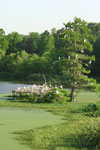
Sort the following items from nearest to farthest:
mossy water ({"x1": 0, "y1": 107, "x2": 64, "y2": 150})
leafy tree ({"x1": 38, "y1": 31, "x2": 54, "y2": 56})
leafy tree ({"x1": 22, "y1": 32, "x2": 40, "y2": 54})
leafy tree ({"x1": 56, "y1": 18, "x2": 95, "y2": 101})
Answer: mossy water ({"x1": 0, "y1": 107, "x2": 64, "y2": 150}), leafy tree ({"x1": 56, "y1": 18, "x2": 95, "y2": 101}), leafy tree ({"x1": 38, "y1": 31, "x2": 54, "y2": 56}), leafy tree ({"x1": 22, "y1": 32, "x2": 40, "y2": 54})

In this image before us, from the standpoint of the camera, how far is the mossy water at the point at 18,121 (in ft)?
26.7

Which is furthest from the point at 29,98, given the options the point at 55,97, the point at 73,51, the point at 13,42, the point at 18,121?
the point at 13,42

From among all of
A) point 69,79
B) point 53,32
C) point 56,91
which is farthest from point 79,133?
point 53,32

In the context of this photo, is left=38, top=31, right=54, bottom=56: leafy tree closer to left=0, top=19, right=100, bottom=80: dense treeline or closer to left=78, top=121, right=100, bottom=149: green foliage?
left=0, top=19, right=100, bottom=80: dense treeline

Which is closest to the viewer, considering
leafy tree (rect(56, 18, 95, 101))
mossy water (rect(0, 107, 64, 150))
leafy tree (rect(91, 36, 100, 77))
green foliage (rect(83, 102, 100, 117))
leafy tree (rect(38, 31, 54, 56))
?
mossy water (rect(0, 107, 64, 150))

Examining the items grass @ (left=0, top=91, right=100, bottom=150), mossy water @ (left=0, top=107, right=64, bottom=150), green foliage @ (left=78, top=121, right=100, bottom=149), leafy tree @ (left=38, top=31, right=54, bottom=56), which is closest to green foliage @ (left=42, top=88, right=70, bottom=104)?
mossy water @ (left=0, top=107, right=64, bottom=150)

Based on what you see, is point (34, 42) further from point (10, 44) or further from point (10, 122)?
point (10, 122)

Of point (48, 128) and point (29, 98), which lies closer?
point (48, 128)

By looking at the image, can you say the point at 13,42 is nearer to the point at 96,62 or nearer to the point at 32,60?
the point at 32,60

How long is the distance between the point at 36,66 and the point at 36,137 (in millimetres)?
45174

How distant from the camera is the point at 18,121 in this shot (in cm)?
1112

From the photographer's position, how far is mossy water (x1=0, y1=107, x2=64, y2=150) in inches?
320

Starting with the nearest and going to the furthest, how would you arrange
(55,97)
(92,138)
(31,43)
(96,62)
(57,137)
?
1. (92,138)
2. (57,137)
3. (55,97)
4. (96,62)
5. (31,43)

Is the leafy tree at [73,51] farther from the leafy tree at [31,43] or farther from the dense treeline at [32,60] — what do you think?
the leafy tree at [31,43]
